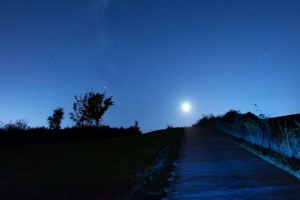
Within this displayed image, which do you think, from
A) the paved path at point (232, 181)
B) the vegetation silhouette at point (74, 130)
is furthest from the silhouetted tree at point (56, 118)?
the paved path at point (232, 181)

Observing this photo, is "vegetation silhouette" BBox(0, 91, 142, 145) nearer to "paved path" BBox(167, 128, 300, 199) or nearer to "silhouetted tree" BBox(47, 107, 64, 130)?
"silhouetted tree" BBox(47, 107, 64, 130)

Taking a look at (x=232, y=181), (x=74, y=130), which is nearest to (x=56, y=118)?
(x=74, y=130)

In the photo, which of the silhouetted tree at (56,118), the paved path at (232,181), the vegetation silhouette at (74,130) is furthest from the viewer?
the silhouetted tree at (56,118)

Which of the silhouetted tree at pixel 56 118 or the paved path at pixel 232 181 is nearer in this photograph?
the paved path at pixel 232 181

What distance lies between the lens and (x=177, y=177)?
421 inches

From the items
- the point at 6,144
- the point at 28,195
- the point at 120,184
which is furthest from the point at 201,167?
the point at 6,144

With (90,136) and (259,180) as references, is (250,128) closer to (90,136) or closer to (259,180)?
(259,180)

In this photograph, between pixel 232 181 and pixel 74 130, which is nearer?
pixel 232 181

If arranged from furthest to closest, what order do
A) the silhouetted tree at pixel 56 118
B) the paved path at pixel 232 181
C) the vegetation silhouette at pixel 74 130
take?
the silhouetted tree at pixel 56 118
the vegetation silhouette at pixel 74 130
the paved path at pixel 232 181

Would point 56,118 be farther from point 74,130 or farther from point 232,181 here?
point 232,181

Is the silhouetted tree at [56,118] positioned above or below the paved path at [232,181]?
above

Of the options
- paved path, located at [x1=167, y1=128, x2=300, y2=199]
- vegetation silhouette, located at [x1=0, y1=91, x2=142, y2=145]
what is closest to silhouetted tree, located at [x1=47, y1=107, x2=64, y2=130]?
vegetation silhouette, located at [x1=0, y1=91, x2=142, y2=145]

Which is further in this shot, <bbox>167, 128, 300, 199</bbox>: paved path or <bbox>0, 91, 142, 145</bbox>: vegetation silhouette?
<bbox>0, 91, 142, 145</bbox>: vegetation silhouette

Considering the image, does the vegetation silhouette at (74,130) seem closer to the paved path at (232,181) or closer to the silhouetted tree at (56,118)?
the silhouetted tree at (56,118)
